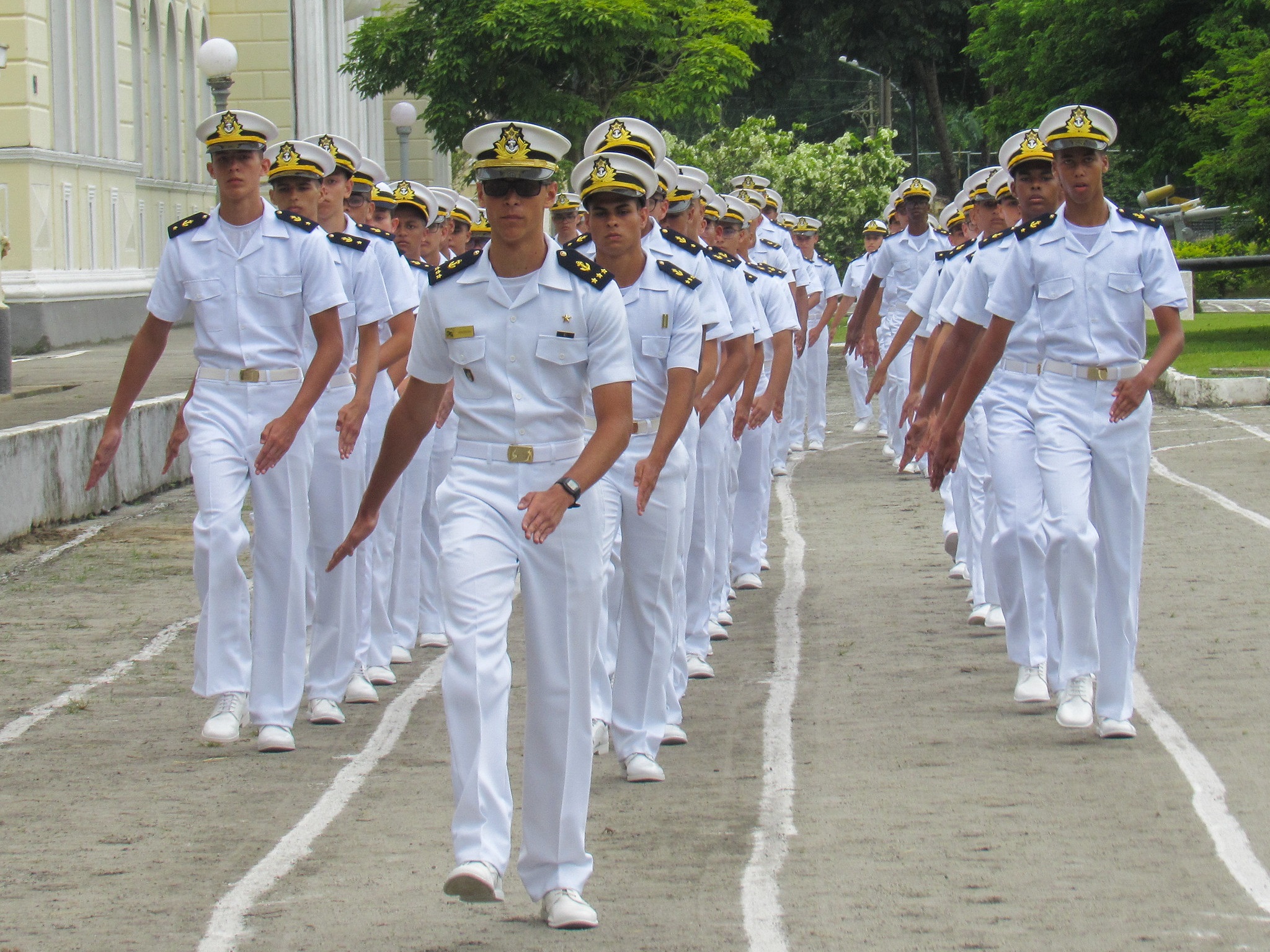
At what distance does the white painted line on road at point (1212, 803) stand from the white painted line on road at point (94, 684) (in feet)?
14.5

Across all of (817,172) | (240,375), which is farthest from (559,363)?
(817,172)

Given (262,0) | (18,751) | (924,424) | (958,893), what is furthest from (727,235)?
(262,0)

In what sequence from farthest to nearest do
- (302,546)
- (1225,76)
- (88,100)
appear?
(1225,76) < (88,100) < (302,546)

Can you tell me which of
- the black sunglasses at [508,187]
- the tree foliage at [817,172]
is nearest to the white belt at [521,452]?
the black sunglasses at [508,187]

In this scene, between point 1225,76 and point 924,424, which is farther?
point 1225,76

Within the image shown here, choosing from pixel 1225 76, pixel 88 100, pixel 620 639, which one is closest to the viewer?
pixel 620 639

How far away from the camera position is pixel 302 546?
7754mm

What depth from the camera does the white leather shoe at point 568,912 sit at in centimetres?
521

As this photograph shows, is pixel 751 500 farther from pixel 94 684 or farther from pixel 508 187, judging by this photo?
pixel 508 187

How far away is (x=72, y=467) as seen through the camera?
14203mm

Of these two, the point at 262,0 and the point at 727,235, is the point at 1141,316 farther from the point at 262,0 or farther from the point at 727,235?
the point at 262,0

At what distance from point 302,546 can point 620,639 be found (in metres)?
1.39

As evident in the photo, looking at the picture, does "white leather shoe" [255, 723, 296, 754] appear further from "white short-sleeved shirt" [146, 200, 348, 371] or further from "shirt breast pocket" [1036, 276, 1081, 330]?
"shirt breast pocket" [1036, 276, 1081, 330]

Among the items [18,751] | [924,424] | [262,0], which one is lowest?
[18,751]
